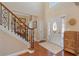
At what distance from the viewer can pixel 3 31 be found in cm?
167

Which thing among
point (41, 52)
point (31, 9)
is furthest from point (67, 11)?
point (41, 52)

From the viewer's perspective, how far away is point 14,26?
1.67 meters

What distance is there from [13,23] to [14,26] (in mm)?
48

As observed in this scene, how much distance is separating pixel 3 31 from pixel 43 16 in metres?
0.66

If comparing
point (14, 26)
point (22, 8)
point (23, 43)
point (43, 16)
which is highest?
point (22, 8)

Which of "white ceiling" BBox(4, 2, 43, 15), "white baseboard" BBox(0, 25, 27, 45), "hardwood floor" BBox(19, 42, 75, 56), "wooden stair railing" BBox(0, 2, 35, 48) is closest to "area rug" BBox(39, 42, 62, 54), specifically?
"hardwood floor" BBox(19, 42, 75, 56)

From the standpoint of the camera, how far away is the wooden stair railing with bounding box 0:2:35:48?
164 centimetres

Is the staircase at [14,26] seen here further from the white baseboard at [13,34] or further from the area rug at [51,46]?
the area rug at [51,46]

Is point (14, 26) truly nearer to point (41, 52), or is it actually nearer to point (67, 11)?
point (41, 52)

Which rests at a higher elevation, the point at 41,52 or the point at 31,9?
the point at 31,9

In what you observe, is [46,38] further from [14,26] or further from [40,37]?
[14,26]

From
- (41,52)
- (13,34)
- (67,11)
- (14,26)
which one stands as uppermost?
(67,11)

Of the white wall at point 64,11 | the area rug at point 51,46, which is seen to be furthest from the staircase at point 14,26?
the white wall at point 64,11

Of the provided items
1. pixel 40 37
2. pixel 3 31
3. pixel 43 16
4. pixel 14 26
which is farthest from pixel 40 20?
pixel 3 31
